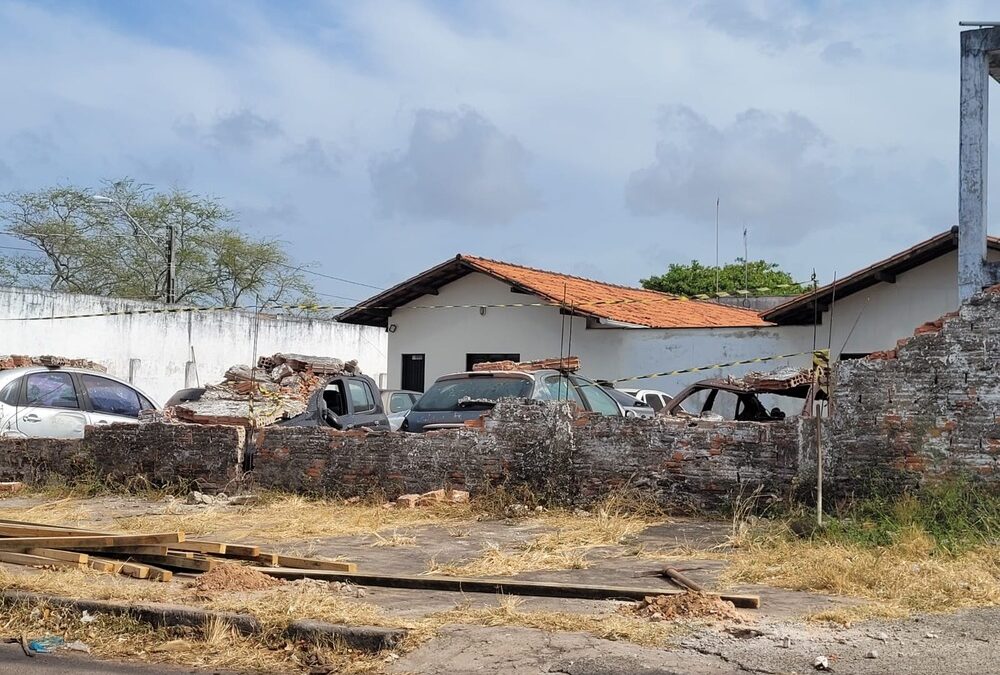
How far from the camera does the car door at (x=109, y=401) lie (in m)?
14.8

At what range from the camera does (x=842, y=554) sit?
8.35m

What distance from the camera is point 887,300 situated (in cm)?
1952

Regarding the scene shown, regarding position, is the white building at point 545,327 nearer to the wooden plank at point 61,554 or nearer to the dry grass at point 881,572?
the dry grass at point 881,572

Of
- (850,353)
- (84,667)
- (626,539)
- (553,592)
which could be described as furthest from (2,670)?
(850,353)

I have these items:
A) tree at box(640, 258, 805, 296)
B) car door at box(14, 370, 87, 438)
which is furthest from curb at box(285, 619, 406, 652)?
tree at box(640, 258, 805, 296)

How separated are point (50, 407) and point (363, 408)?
421 centimetres

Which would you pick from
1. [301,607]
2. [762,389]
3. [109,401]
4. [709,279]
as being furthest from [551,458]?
[709,279]

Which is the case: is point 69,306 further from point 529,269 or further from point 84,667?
point 84,667

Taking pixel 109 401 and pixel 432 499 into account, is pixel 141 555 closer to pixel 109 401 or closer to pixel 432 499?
pixel 432 499

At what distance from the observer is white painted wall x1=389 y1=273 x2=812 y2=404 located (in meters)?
21.0

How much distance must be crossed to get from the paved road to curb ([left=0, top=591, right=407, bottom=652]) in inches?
19.1

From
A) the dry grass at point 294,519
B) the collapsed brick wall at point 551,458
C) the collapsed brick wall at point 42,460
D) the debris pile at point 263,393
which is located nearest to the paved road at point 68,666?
the dry grass at point 294,519

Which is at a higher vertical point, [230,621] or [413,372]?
[413,372]

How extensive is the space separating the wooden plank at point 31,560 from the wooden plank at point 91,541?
11 centimetres
